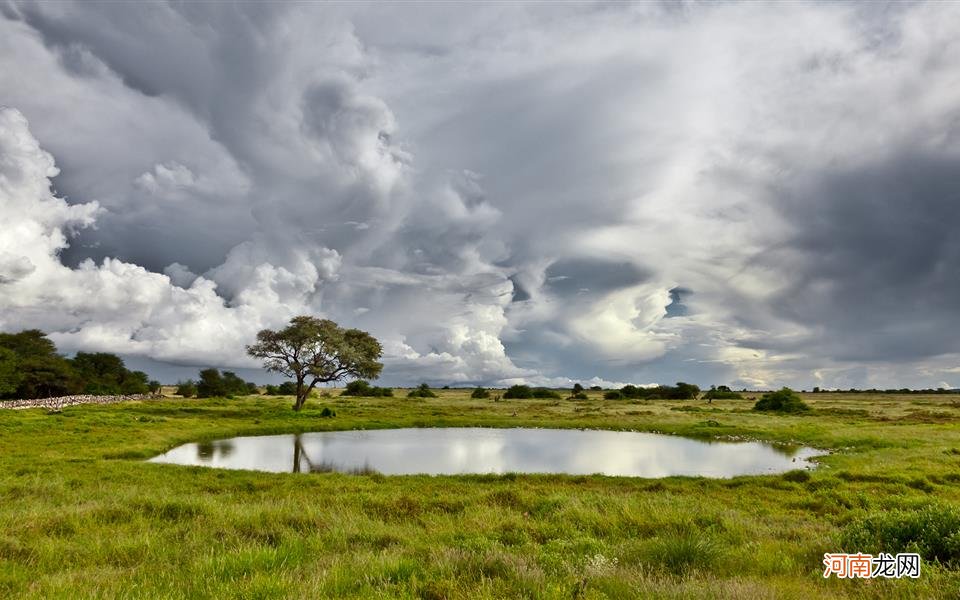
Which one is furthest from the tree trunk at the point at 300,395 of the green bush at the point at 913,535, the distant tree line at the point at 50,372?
the green bush at the point at 913,535

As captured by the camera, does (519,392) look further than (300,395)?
Yes

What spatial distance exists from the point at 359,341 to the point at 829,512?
2644 inches

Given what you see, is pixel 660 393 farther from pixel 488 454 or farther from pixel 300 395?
pixel 488 454

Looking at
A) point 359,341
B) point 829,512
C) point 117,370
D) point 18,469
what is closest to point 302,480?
point 18,469

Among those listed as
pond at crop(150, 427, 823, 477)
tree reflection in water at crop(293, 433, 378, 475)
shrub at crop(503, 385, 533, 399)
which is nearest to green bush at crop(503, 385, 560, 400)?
shrub at crop(503, 385, 533, 399)

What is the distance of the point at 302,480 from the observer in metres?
22.2

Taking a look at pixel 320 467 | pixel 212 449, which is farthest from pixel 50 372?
pixel 320 467

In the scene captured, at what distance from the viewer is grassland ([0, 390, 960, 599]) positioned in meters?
6.89

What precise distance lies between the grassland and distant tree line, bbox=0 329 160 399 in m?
75.5

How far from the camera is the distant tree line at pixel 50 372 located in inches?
3123

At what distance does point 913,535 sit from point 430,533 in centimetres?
990

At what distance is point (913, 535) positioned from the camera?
9438mm

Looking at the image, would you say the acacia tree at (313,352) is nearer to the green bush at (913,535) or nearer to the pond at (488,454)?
the pond at (488,454)

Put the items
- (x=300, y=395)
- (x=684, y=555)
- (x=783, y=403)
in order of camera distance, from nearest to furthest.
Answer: (x=684, y=555) → (x=300, y=395) → (x=783, y=403)
